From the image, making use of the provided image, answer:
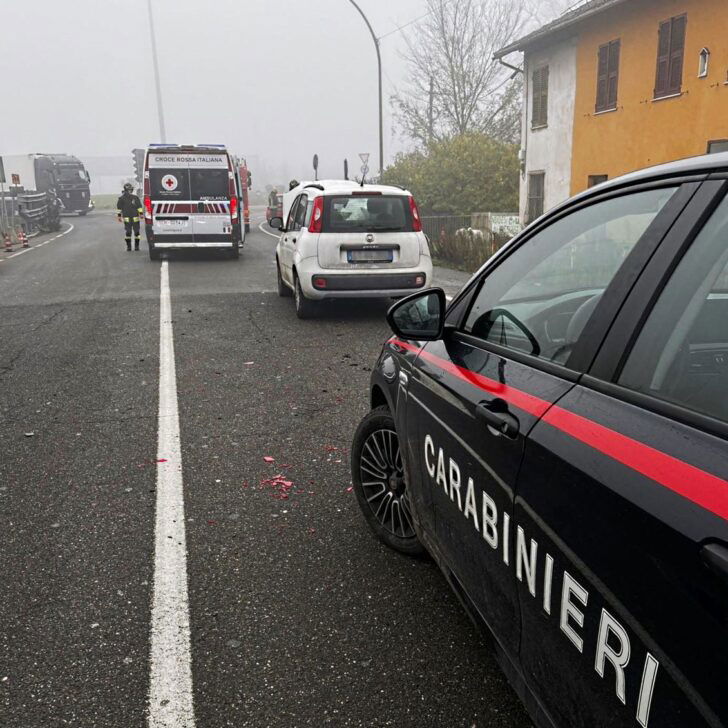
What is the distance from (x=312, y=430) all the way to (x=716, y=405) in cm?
392

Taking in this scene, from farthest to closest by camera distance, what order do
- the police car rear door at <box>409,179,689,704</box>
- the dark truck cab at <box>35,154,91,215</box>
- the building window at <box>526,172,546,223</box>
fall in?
1. the dark truck cab at <box>35,154,91,215</box>
2. the building window at <box>526,172,546,223</box>
3. the police car rear door at <box>409,179,689,704</box>

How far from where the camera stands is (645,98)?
18.5 metres

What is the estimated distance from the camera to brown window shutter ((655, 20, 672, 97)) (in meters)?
17.6

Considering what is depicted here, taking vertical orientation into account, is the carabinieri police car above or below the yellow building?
below

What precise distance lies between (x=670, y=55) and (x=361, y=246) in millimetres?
12863

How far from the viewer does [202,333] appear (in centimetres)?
882

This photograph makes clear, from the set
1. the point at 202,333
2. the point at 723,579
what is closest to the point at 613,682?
the point at 723,579

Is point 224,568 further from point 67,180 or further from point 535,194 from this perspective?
point 67,180

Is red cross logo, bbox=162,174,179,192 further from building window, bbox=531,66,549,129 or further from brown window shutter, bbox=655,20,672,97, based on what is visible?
brown window shutter, bbox=655,20,672,97

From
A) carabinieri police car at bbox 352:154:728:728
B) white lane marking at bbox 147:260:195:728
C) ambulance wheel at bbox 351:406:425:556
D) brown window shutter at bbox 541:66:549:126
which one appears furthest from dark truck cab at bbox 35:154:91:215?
carabinieri police car at bbox 352:154:728:728

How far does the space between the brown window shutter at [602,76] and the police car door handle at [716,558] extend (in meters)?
21.2

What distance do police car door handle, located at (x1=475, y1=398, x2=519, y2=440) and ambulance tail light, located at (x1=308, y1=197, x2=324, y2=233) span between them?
7.19 m

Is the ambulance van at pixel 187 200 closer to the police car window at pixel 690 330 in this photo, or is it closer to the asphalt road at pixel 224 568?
the asphalt road at pixel 224 568

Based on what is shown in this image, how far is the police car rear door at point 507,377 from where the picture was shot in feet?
5.92
